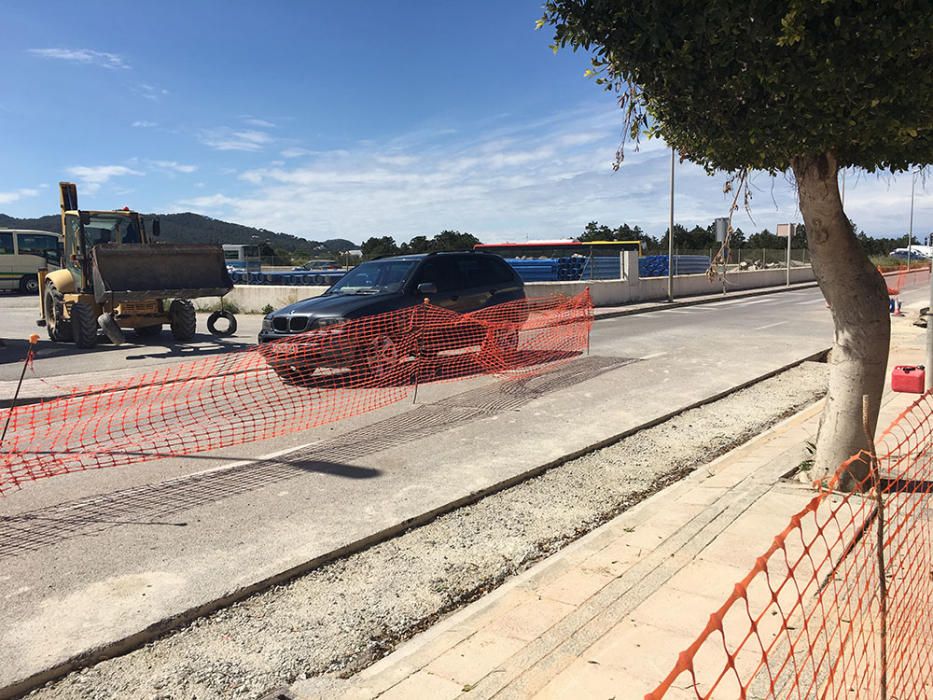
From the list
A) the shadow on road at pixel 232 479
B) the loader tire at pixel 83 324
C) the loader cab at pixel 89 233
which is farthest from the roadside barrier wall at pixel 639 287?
the shadow on road at pixel 232 479

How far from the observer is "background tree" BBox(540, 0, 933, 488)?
13.1 ft

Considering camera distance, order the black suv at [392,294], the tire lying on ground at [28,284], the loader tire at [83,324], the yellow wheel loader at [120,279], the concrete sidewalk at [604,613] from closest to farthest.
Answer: the concrete sidewalk at [604,613]
the black suv at [392,294]
the yellow wheel loader at [120,279]
the loader tire at [83,324]
the tire lying on ground at [28,284]

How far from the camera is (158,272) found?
15.1 meters

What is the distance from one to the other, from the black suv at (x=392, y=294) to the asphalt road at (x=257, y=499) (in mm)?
1358

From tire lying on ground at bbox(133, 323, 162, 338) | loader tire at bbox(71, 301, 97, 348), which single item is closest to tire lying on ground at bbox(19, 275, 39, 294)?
tire lying on ground at bbox(133, 323, 162, 338)

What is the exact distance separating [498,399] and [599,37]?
5.21 m

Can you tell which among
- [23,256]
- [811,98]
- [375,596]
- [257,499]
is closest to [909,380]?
[811,98]

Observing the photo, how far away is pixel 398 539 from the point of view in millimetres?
4816

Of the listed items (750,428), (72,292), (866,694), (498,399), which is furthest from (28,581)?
(72,292)

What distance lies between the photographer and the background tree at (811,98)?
13.1 ft

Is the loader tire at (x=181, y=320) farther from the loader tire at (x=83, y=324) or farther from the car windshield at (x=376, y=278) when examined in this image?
the car windshield at (x=376, y=278)

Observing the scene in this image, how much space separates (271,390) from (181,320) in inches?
280

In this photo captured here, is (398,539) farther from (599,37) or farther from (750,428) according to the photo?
(750,428)

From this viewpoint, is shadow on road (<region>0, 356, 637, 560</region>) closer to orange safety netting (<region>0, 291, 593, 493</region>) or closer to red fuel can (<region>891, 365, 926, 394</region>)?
orange safety netting (<region>0, 291, 593, 493</region>)
